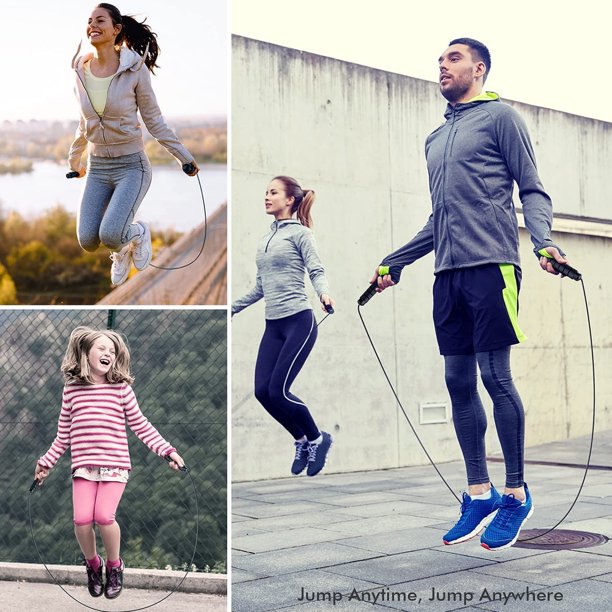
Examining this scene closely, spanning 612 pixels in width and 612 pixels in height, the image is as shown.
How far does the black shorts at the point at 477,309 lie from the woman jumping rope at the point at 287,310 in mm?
520

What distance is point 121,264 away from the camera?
4.10 meters

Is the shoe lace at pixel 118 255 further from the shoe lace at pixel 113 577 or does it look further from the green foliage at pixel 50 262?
the shoe lace at pixel 113 577

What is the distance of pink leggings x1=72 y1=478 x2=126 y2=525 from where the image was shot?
11.6 ft

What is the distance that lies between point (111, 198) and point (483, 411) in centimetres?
175

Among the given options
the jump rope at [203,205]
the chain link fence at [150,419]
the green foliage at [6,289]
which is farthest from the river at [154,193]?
the chain link fence at [150,419]

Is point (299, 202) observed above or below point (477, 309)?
above

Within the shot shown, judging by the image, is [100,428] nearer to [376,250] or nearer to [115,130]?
[115,130]

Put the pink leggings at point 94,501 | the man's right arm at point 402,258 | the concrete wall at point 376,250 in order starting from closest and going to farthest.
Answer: the pink leggings at point 94,501, the man's right arm at point 402,258, the concrete wall at point 376,250

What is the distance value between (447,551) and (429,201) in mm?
1720

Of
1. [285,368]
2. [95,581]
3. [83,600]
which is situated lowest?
[83,600]

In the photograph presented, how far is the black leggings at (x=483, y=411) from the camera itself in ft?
12.5

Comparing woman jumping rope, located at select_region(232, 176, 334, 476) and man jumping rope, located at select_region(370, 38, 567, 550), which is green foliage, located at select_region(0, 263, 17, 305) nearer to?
woman jumping rope, located at select_region(232, 176, 334, 476)

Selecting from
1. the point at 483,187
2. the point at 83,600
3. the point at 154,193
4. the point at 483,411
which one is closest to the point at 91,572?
the point at 83,600

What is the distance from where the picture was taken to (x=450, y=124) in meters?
4.07
